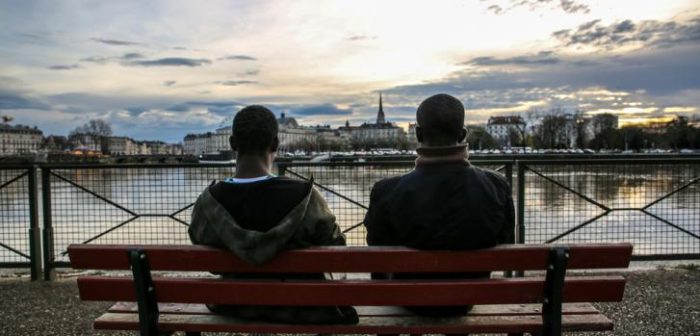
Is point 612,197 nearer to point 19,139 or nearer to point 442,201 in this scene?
point 442,201

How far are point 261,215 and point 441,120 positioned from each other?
102cm

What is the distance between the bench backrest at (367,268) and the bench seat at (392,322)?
0.70ft

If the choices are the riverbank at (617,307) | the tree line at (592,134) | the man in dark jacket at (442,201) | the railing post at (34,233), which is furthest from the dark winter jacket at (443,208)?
the tree line at (592,134)

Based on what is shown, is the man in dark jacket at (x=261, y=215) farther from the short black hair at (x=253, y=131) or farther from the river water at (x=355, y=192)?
the river water at (x=355, y=192)

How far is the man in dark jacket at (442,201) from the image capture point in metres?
2.58

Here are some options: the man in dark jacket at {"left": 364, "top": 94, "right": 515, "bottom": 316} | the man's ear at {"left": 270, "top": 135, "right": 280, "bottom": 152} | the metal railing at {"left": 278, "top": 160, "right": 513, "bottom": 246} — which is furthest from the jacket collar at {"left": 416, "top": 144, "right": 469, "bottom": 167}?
the metal railing at {"left": 278, "top": 160, "right": 513, "bottom": 246}

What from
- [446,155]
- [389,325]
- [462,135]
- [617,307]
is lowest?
[617,307]

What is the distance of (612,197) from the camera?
806 cm

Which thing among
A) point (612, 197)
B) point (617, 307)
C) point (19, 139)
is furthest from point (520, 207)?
point (19, 139)

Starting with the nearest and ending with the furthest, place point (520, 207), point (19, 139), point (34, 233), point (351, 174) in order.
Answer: point (520, 207), point (34, 233), point (351, 174), point (19, 139)

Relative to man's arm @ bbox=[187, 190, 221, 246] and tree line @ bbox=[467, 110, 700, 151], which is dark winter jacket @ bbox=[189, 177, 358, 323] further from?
tree line @ bbox=[467, 110, 700, 151]

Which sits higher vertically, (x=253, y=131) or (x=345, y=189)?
(x=253, y=131)

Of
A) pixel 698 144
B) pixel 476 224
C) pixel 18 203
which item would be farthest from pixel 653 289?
pixel 698 144

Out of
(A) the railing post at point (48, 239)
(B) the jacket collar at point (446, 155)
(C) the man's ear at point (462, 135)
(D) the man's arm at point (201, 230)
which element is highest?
(C) the man's ear at point (462, 135)
